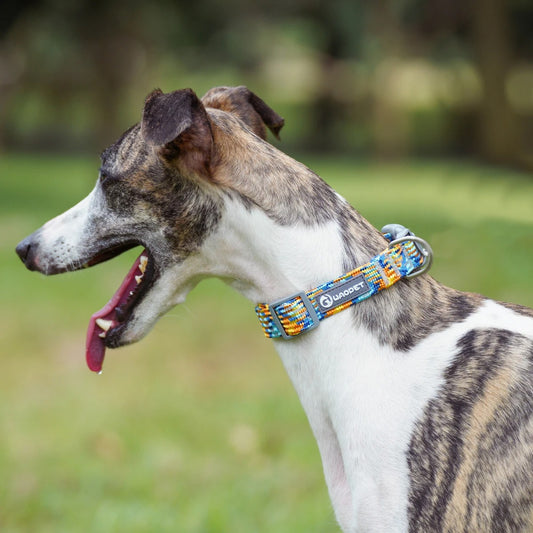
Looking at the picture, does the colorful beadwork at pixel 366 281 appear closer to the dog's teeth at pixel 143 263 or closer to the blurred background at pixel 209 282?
the dog's teeth at pixel 143 263

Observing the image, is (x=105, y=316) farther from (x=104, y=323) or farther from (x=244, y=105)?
(x=244, y=105)

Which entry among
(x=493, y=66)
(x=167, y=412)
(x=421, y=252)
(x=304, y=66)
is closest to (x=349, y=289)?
(x=421, y=252)

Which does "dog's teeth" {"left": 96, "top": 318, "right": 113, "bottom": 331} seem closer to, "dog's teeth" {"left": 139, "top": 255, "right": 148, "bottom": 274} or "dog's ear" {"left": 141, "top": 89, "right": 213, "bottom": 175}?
"dog's teeth" {"left": 139, "top": 255, "right": 148, "bottom": 274}

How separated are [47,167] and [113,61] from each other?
407 centimetres

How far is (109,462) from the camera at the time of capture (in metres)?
4.78

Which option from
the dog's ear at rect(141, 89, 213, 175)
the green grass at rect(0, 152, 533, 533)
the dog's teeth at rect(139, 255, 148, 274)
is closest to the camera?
the dog's ear at rect(141, 89, 213, 175)

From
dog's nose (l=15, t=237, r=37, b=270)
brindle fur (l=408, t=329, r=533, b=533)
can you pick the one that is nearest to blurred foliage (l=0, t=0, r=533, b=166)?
brindle fur (l=408, t=329, r=533, b=533)

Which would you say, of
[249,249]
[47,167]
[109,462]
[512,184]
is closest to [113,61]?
[47,167]

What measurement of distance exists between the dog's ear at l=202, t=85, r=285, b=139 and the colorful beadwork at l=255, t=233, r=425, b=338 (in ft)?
2.31

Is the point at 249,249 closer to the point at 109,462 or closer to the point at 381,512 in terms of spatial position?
the point at 381,512

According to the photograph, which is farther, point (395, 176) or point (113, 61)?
point (395, 176)

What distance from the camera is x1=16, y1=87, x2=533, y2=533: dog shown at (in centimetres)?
231

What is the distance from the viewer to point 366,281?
2438 millimetres

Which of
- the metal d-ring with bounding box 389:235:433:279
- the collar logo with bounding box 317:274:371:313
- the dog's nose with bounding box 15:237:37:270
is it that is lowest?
the dog's nose with bounding box 15:237:37:270
